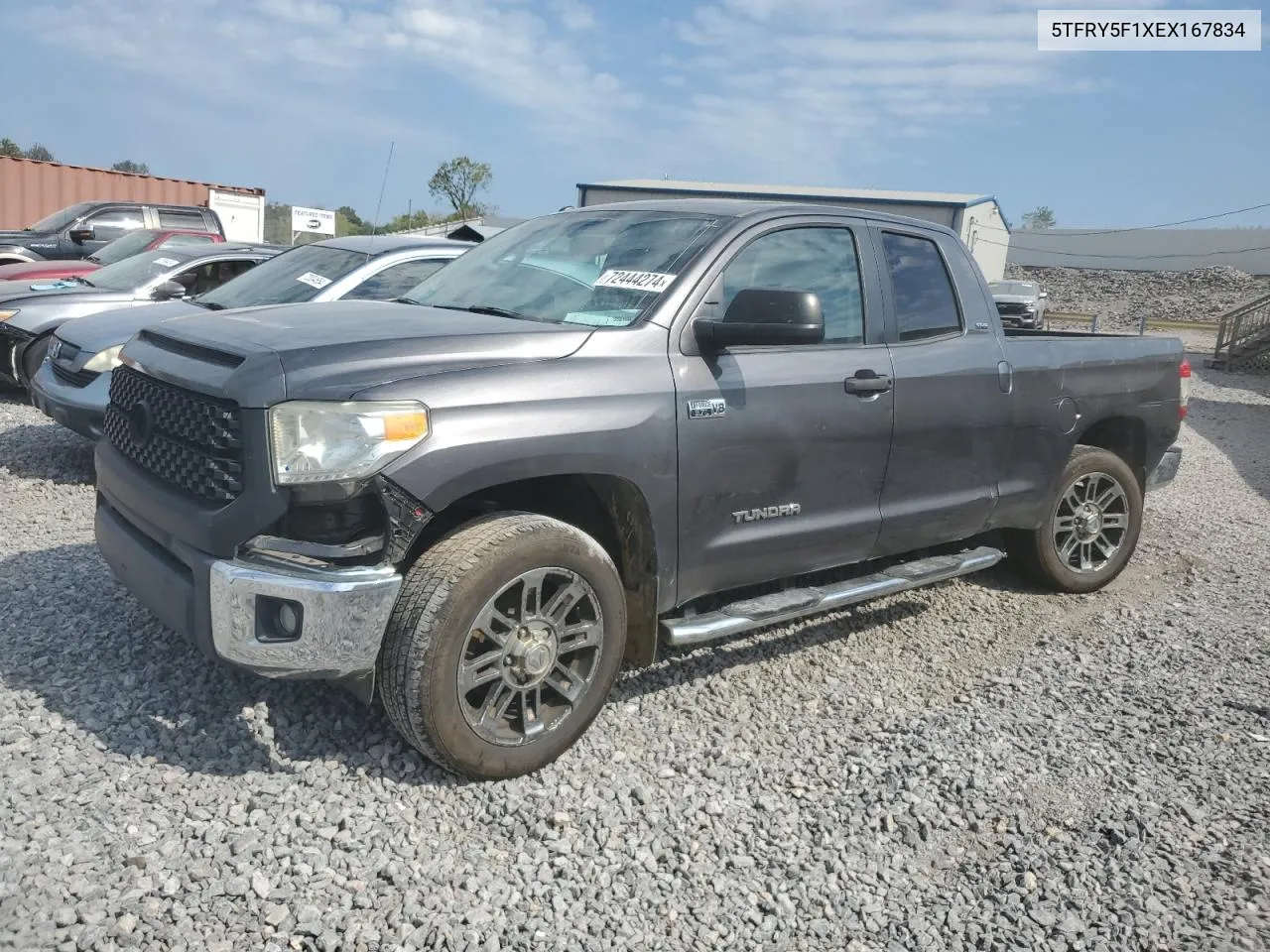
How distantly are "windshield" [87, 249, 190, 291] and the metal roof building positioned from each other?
27.3m

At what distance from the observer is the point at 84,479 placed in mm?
6457

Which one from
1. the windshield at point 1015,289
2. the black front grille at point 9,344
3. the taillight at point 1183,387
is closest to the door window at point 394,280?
the black front grille at point 9,344

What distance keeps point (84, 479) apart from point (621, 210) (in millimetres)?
4222

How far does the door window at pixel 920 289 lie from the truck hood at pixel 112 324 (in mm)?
4120

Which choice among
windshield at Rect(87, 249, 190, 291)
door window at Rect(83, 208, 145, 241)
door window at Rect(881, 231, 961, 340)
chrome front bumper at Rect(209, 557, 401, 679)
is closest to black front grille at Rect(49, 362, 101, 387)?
windshield at Rect(87, 249, 190, 291)

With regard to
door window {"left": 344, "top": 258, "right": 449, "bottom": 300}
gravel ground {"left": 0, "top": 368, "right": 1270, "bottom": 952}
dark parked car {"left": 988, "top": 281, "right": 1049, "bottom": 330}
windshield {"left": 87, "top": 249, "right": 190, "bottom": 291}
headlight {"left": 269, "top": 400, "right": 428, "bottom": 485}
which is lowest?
gravel ground {"left": 0, "top": 368, "right": 1270, "bottom": 952}

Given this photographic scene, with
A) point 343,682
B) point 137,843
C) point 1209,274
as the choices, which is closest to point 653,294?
point 343,682

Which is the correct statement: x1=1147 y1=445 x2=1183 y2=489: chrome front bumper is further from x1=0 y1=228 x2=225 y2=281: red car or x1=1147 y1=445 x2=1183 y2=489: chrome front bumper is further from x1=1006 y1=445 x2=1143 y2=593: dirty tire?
x1=0 y1=228 x2=225 y2=281: red car

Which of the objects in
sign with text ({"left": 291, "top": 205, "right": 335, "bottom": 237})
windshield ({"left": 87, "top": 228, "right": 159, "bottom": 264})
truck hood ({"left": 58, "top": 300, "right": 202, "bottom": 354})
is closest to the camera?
truck hood ({"left": 58, "top": 300, "right": 202, "bottom": 354})

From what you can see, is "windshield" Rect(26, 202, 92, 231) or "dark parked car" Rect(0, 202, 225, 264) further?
"windshield" Rect(26, 202, 92, 231)

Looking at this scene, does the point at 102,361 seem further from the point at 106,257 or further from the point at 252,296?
the point at 106,257

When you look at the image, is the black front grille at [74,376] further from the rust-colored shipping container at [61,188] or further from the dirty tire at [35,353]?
the rust-colored shipping container at [61,188]

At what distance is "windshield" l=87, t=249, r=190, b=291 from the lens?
8414 mm

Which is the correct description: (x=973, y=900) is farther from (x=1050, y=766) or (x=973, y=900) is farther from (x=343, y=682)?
(x=343, y=682)
